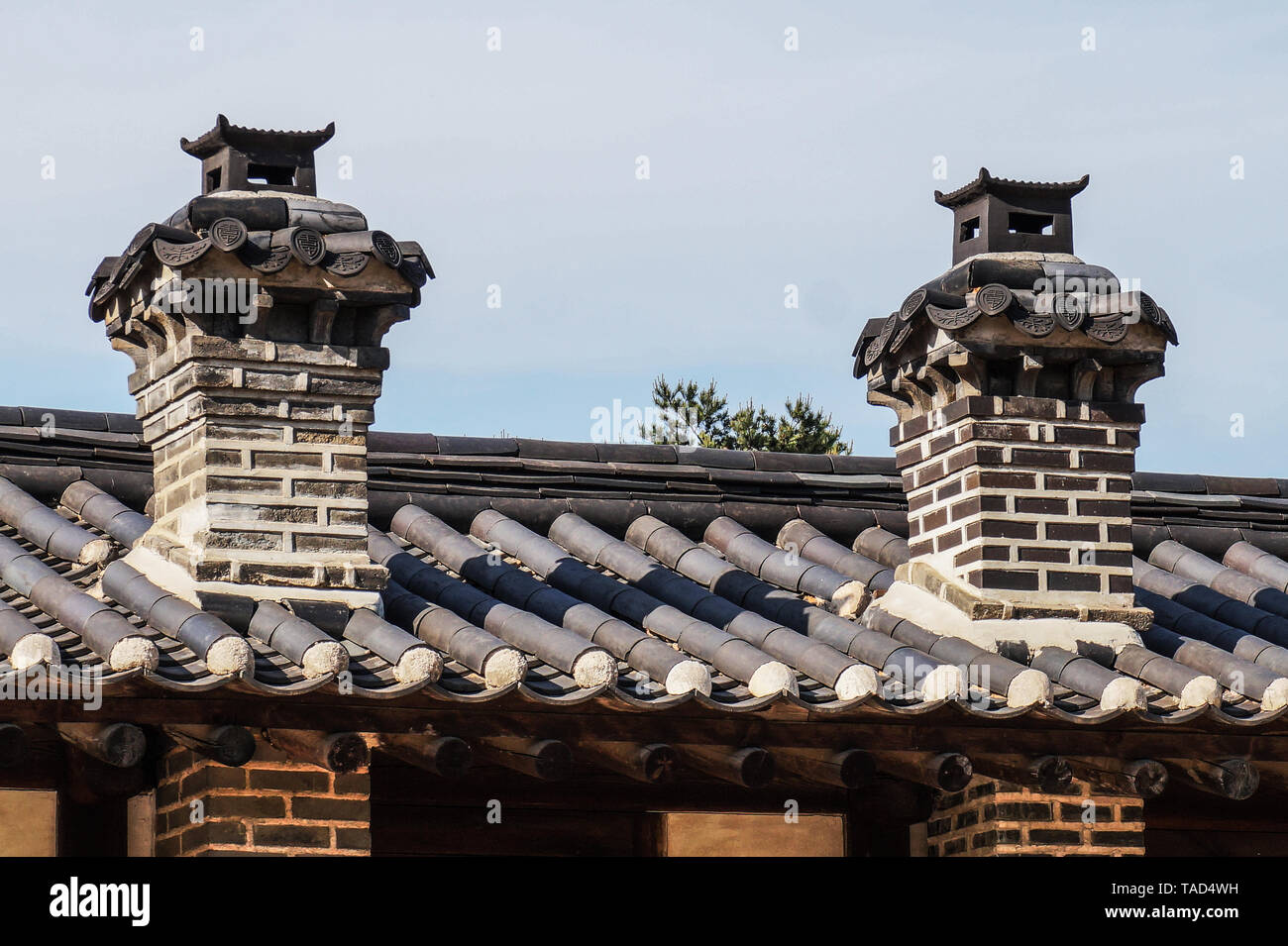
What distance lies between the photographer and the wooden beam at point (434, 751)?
777 centimetres

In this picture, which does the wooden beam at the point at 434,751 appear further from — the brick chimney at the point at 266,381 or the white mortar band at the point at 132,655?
the white mortar band at the point at 132,655

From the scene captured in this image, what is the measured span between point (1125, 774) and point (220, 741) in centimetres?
379

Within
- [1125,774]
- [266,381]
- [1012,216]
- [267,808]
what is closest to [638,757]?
[267,808]

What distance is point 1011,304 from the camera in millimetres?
9602

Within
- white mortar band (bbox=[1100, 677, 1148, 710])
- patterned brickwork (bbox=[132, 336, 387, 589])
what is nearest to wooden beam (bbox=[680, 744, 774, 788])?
white mortar band (bbox=[1100, 677, 1148, 710])

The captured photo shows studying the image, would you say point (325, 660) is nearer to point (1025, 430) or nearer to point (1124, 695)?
point (1124, 695)

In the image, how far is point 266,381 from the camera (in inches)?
344

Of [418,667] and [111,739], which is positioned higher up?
[418,667]

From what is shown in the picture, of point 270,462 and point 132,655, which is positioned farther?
point 270,462

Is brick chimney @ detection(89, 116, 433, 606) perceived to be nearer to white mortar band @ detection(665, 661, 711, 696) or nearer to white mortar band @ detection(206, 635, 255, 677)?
white mortar band @ detection(206, 635, 255, 677)

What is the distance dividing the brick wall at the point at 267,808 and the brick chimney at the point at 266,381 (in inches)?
34.4

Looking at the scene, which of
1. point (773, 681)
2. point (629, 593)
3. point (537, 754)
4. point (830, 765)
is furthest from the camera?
Answer: point (629, 593)

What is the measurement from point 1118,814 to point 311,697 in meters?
3.66

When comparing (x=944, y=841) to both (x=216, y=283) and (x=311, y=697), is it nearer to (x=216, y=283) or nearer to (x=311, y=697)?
(x=311, y=697)
